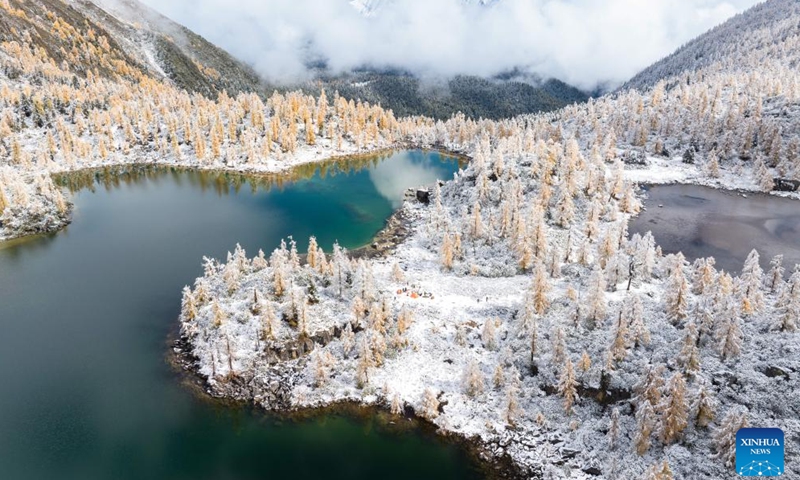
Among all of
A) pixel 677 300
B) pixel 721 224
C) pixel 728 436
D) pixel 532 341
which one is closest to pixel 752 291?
pixel 677 300

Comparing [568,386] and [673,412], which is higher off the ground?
[673,412]

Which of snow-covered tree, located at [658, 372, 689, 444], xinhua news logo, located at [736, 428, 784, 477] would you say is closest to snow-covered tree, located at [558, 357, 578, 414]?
snow-covered tree, located at [658, 372, 689, 444]

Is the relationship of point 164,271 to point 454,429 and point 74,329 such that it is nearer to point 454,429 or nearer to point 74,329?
point 74,329

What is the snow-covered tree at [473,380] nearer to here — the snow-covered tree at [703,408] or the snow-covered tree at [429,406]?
the snow-covered tree at [429,406]

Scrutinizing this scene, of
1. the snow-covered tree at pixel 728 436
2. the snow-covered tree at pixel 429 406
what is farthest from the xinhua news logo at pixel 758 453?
the snow-covered tree at pixel 429 406

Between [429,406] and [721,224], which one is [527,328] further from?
[721,224]

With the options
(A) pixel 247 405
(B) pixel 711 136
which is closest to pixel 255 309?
(A) pixel 247 405
